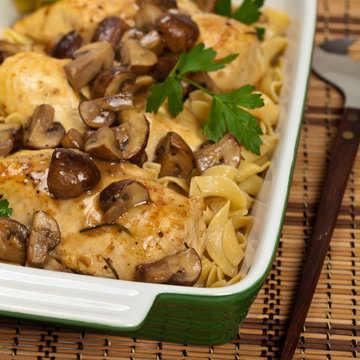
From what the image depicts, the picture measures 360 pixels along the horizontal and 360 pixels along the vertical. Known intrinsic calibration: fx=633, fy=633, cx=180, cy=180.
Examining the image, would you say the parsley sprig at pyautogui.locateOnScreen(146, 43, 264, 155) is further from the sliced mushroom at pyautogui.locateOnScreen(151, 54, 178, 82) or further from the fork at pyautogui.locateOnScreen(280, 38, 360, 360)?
the fork at pyautogui.locateOnScreen(280, 38, 360, 360)

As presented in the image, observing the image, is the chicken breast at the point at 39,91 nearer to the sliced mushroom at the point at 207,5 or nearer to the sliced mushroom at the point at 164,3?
the sliced mushroom at the point at 164,3

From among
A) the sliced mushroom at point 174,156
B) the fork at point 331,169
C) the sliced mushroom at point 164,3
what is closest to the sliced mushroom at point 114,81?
the sliced mushroom at point 174,156

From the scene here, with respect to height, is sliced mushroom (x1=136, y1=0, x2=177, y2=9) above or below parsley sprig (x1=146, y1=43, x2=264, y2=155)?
above

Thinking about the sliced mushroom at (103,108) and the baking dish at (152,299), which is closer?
the baking dish at (152,299)

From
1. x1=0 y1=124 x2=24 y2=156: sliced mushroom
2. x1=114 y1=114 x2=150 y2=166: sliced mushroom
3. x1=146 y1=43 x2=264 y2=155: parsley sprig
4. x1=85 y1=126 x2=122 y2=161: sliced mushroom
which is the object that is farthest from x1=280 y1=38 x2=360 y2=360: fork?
x1=0 y1=124 x2=24 y2=156: sliced mushroom

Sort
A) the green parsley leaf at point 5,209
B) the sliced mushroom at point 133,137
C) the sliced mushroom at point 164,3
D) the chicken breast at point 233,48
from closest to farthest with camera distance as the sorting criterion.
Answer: the green parsley leaf at point 5,209 → the sliced mushroom at point 133,137 → the chicken breast at point 233,48 → the sliced mushroom at point 164,3
